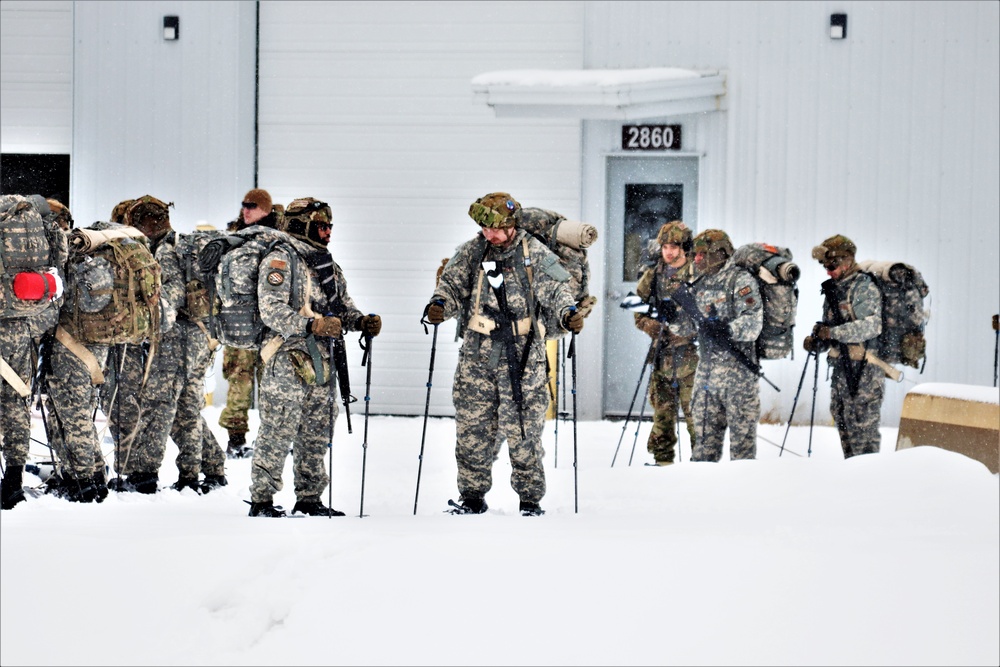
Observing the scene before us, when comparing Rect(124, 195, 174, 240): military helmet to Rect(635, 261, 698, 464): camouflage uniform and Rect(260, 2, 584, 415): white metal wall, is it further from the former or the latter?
Rect(260, 2, 584, 415): white metal wall

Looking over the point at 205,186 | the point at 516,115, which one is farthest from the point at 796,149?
the point at 205,186

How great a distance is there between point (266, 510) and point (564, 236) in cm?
278

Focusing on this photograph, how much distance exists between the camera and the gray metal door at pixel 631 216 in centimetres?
1409

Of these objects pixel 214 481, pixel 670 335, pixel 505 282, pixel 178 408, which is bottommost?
pixel 214 481

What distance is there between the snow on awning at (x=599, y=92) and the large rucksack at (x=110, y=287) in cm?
595

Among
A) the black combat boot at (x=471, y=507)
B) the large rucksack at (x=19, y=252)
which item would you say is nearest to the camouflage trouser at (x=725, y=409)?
the black combat boot at (x=471, y=507)

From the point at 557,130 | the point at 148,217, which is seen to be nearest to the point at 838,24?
the point at 557,130

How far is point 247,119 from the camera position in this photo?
14.6m

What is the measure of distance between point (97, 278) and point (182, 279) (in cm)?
91

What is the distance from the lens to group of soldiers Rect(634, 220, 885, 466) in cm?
951

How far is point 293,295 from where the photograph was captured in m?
7.67

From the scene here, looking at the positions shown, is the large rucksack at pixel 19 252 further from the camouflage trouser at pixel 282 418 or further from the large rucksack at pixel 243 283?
the camouflage trouser at pixel 282 418

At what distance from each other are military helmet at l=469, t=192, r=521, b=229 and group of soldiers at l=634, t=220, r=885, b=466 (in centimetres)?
234

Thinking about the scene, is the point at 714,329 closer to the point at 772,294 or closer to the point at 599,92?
the point at 772,294
